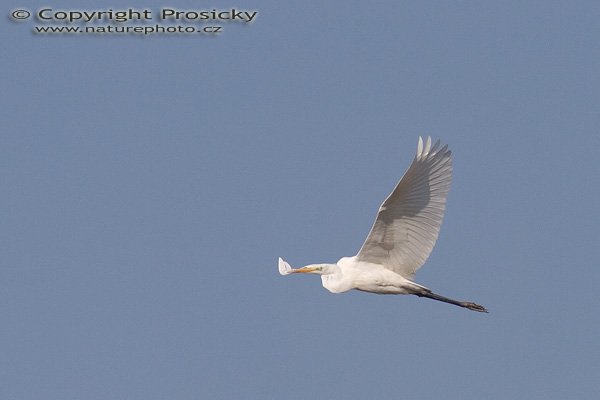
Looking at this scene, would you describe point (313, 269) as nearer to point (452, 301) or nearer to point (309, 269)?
point (309, 269)

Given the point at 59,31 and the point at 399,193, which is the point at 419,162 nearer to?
the point at 399,193

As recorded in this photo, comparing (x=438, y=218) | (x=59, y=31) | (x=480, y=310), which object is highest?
(x=59, y=31)

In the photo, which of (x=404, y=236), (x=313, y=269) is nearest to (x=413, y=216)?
(x=404, y=236)

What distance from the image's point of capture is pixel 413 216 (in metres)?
21.7

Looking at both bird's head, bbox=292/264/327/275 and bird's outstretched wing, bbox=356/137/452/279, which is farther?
bird's head, bbox=292/264/327/275

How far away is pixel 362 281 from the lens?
22438 mm

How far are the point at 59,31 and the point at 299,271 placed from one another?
8878mm

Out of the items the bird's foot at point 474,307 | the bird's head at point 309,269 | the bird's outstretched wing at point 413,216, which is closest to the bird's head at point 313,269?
the bird's head at point 309,269

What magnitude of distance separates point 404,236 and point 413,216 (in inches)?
19.9

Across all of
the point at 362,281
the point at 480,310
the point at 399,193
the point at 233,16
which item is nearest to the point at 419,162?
the point at 399,193

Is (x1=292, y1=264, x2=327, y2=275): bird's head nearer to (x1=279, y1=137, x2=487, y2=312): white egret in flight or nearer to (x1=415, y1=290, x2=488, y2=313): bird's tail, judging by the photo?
(x1=279, y1=137, x2=487, y2=312): white egret in flight

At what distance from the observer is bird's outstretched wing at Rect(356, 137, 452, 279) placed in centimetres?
2105

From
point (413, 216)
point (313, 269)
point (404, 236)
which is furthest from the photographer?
point (313, 269)

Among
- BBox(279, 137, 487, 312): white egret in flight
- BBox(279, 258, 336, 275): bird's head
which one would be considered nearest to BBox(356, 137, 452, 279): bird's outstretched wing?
BBox(279, 137, 487, 312): white egret in flight
